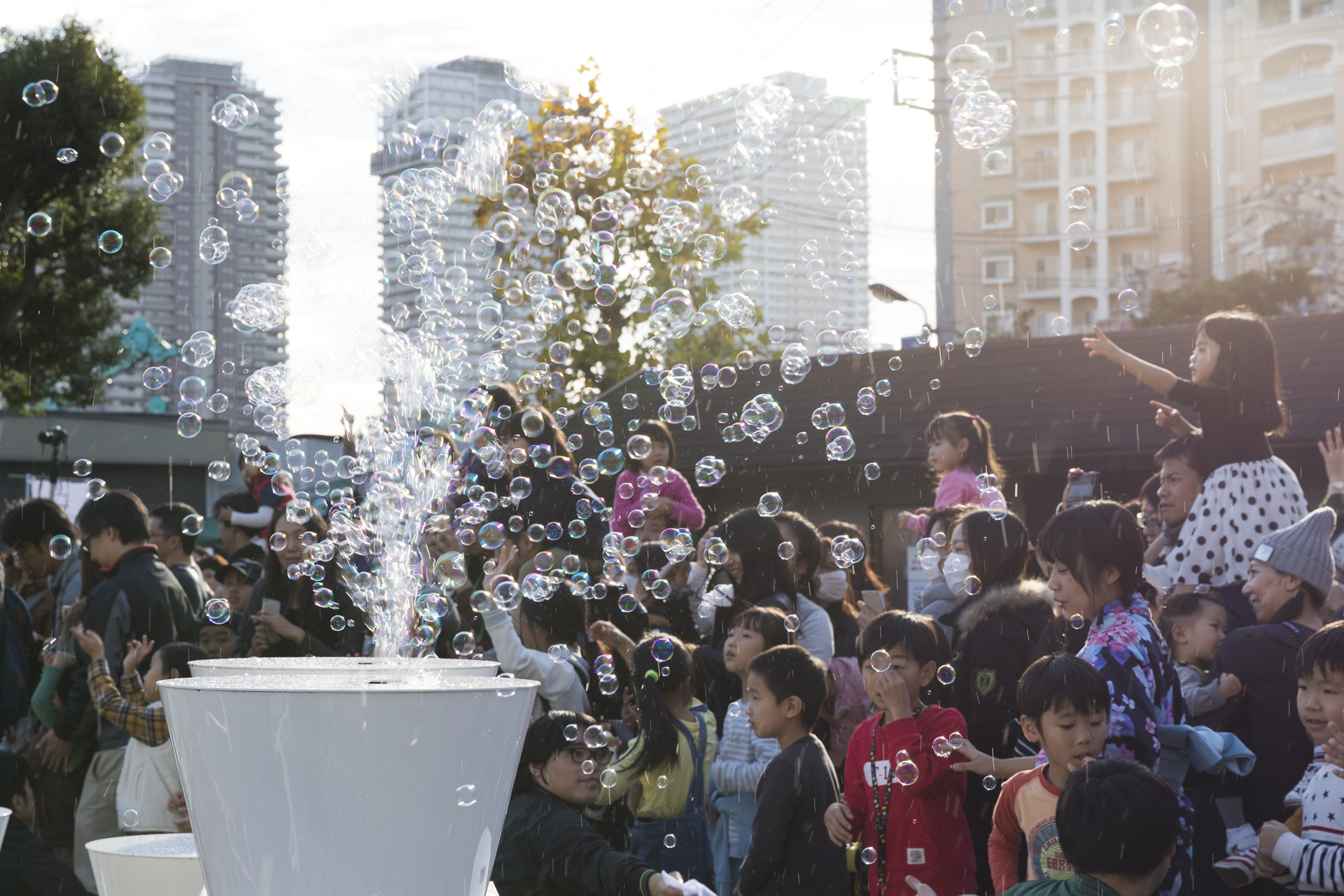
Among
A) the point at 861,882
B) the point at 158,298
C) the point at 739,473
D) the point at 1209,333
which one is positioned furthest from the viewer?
the point at 158,298

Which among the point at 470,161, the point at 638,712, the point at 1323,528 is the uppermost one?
the point at 470,161

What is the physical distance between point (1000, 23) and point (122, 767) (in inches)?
1956

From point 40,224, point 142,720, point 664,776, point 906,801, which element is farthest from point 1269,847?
point 40,224

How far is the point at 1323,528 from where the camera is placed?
11.1 feet

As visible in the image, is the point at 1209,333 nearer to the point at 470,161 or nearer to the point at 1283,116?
the point at 470,161

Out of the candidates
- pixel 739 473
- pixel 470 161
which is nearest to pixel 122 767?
pixel 470 161

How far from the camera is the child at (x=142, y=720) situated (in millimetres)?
4105

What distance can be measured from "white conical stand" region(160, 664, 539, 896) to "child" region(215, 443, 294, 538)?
493cm

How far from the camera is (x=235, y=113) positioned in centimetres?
435

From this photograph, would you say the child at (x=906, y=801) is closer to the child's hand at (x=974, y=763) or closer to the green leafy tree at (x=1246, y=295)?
the child's hand at (x=974, y=763)

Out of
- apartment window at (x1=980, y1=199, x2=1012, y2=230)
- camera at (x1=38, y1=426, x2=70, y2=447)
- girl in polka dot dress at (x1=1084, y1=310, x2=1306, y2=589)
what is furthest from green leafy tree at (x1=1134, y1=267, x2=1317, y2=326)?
girl in polka dot dress at (x1=1084, y1=310, x2=1306, y2=589)

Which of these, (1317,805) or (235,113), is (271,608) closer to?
(235,113)

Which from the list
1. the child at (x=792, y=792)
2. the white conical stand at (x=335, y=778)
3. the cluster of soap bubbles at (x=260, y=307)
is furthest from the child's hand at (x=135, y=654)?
the white conical stand at (x=335, y=778)

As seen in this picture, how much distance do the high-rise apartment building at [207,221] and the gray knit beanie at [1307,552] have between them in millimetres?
3228
